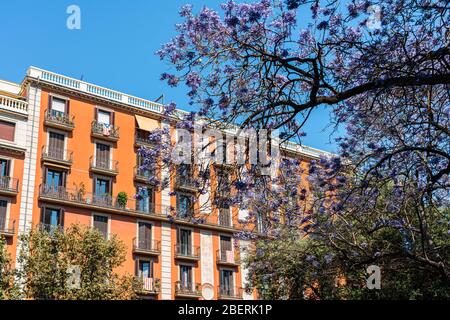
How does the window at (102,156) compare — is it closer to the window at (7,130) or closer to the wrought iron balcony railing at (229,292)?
the window at (7,130)

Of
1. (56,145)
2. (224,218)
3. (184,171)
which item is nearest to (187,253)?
(224,218)

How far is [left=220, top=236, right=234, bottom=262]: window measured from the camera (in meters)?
41.4

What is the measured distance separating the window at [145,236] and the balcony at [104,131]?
6163 mm

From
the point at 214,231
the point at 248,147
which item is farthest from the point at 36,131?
the point at 248,147

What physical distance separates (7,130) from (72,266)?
37.1 ft

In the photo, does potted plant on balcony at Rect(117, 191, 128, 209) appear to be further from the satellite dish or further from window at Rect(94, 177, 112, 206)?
the satellite dish

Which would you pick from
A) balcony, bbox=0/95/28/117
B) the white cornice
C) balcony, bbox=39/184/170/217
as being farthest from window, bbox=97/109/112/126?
A: balcony, bbox=39/184/170/217

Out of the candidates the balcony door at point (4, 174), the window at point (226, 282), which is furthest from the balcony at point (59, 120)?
the window at point (226, 282)

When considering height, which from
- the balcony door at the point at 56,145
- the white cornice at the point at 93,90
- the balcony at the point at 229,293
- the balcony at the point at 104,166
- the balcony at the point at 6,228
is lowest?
the balcony at the point at 229,293

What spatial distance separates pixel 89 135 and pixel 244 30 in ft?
96.0

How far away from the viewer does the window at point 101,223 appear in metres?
36.6

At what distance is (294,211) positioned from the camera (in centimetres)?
1628

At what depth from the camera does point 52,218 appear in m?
34.8

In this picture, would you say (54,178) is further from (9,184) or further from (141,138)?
(141,138)
